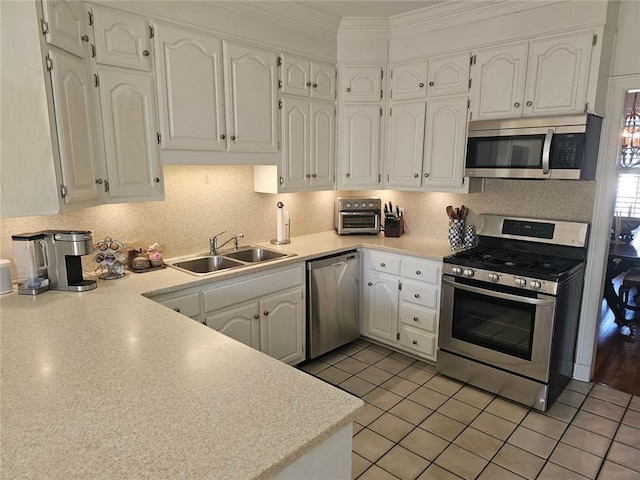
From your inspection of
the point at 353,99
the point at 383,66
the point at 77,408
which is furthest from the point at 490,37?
the point at 77,408

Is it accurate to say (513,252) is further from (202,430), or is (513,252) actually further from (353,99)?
(202,430)

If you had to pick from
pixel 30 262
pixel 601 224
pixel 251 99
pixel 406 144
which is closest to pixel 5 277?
pixel 30 262

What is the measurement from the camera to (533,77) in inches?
110

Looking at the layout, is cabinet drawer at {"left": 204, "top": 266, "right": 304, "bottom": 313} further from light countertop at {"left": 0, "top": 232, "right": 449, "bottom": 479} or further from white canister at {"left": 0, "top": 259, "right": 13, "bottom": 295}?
white canister at {"left": 0, "top": 259, "right": 13, "bottom": 295}

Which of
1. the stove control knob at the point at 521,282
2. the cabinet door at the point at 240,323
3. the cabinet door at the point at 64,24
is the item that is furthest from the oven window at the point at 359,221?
the cabinet door at the point at 64,24

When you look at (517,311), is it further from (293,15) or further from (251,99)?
(293,15)

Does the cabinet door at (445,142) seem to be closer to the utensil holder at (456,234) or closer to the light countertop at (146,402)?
the utensil holder at (456,234)

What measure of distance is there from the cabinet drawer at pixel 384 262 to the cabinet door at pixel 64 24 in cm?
242

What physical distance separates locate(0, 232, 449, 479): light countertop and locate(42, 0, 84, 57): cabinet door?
47.7 inches

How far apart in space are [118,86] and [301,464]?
2.15 meters

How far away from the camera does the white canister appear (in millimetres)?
2041

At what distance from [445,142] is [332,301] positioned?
5.03 ft

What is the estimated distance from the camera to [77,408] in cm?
115

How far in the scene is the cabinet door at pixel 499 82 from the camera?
2842 mm
